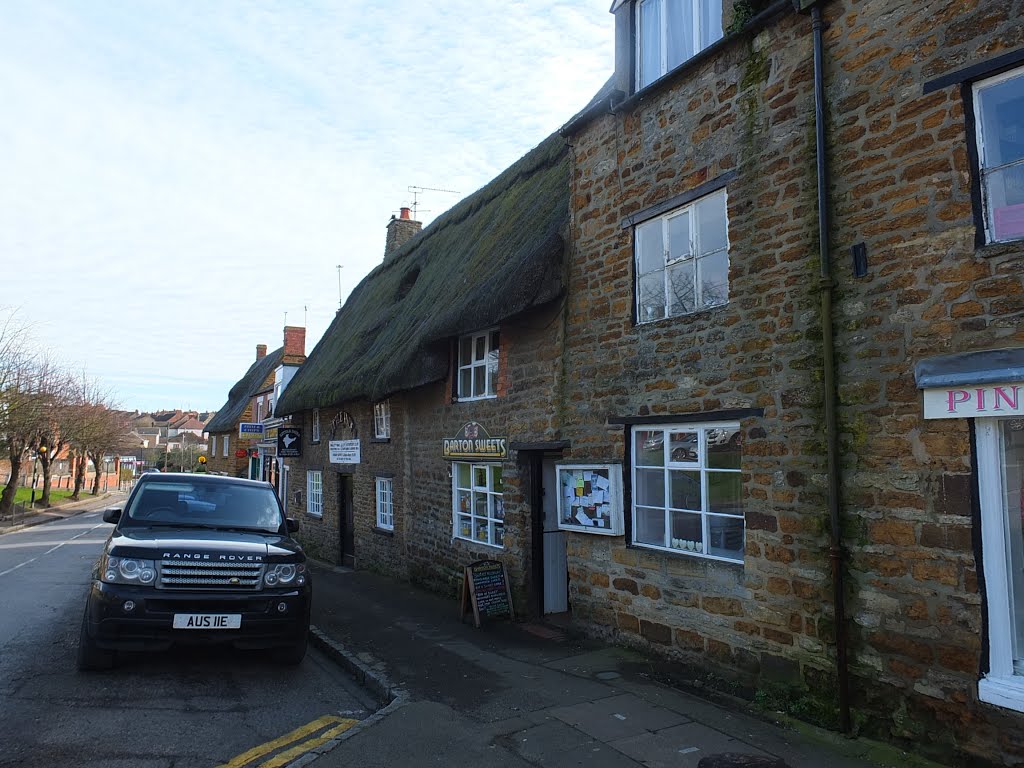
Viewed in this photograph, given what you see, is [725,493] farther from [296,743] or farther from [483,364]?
[483,364]

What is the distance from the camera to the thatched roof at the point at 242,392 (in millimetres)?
36625

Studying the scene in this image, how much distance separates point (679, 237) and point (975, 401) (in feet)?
10.8

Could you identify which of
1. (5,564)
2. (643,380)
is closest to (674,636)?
(643,380)

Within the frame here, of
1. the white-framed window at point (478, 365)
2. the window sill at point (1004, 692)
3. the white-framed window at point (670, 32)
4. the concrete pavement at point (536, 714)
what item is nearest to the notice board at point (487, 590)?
the concrete pavement at point (536, 714)

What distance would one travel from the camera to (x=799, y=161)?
5.88m

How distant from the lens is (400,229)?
78.2 feet

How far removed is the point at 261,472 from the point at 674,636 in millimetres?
25266

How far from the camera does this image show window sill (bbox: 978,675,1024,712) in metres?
4.22

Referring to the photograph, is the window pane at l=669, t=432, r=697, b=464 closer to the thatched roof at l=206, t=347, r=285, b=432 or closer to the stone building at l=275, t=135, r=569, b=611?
the stone building at l=275, t=135, r=569, b=611

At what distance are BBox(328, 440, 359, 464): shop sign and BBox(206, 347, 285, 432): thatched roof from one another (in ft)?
59.7

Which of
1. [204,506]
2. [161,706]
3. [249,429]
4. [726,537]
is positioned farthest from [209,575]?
[249,429]

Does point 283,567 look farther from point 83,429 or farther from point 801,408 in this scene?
point 83,429

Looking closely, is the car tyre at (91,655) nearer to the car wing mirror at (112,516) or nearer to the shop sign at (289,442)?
the car wing mirror at (112,516)

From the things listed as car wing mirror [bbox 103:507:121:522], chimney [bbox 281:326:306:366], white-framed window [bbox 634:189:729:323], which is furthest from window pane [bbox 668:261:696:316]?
chimney [bbox 281:326:306:366]
